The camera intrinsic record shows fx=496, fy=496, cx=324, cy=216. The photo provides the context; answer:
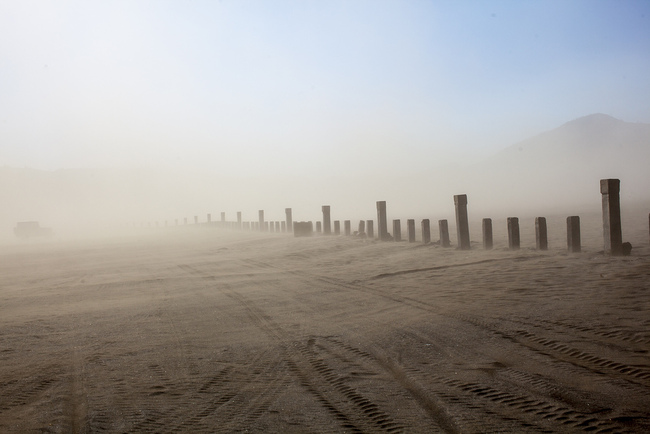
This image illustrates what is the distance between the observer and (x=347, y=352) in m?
5.65

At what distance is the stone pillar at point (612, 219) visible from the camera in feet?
36.6

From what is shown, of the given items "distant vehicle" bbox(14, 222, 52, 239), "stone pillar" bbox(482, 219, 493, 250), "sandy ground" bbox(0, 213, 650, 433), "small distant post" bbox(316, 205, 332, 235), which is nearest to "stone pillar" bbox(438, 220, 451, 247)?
"stone pillar" bbox(482, 219, 493, 250)

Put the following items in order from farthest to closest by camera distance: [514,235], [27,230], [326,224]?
[27,230]
[326,224]
[514,235]

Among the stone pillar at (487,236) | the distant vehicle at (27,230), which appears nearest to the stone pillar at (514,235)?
the stone pillar at (487,236)

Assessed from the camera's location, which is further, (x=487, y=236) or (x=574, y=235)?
(x=487, y=236)

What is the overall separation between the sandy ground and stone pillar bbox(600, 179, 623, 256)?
1.59 feet

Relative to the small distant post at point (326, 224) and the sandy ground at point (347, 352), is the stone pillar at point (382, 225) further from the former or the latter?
the sandy ground at point (347, 352)

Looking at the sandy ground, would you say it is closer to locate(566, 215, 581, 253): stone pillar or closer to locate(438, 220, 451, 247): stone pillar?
locate(566, 215, 581, 253): stone pillar

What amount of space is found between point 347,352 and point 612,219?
8673mm

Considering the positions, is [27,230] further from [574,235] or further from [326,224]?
[574,235]

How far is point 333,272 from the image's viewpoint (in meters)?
12.3

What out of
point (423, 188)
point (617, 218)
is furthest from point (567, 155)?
point (617, 218)

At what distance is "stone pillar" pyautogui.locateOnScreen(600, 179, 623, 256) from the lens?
439 inches

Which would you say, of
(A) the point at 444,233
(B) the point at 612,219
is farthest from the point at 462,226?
(B) the point at 612,219
